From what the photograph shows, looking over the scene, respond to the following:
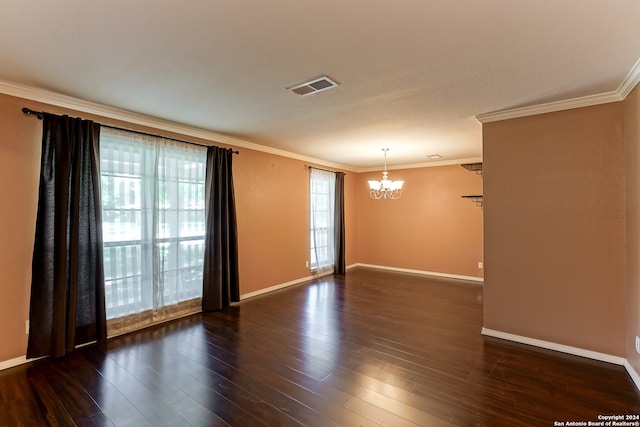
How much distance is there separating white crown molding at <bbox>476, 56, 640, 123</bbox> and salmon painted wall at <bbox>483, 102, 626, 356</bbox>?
0.06 meters

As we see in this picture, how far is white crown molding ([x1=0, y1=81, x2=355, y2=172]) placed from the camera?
2.66m

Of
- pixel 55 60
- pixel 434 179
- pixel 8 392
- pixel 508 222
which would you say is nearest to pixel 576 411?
pixel 508 222

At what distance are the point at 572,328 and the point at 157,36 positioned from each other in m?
4.35

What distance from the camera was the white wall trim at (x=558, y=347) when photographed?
271 cm

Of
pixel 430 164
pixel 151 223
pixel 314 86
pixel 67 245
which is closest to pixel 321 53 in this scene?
pixel 314 86

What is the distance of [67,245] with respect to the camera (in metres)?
2.83

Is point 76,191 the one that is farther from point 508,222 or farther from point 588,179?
point 588,179

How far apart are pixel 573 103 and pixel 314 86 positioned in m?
2.57

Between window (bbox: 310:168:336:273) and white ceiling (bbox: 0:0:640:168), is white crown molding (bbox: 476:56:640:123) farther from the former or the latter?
window (bbox: 310:168:336:273)

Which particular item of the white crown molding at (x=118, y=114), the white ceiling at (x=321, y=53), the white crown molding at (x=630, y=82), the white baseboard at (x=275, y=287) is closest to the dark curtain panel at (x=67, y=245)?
the white crown molding at (x=118, y=114)

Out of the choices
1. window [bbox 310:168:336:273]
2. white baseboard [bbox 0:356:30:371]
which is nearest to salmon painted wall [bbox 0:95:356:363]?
white baseboard [bbox 0:356:30:371]

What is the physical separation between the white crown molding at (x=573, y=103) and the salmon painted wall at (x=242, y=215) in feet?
10.9

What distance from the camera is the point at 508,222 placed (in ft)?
10.7

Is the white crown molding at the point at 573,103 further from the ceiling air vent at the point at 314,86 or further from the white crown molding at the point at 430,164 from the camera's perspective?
the white crown molding at the point at 430,164
